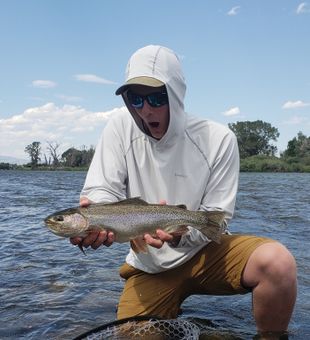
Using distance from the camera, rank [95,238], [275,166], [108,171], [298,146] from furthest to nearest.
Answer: [298,146] < [275,166] < [108,171] < [95,238]

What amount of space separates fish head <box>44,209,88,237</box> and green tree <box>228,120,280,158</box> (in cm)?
13059

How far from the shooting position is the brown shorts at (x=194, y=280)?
4164 millimetres

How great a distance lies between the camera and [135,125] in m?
4.59

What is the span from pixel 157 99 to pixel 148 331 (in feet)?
6.45

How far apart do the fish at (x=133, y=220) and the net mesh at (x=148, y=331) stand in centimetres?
65

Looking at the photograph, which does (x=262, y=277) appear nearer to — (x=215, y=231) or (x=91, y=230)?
(x=215, y=231)

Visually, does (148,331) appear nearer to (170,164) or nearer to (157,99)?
(170,164)

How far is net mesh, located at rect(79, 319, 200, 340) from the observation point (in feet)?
12.7

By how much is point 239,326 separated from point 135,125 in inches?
87.1

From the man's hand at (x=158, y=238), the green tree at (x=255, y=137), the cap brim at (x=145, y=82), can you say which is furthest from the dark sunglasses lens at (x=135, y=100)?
the green tree at (x=255, y=137)

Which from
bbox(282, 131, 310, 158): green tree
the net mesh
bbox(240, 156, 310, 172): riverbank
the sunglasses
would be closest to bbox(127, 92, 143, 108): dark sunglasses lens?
the sunglasses

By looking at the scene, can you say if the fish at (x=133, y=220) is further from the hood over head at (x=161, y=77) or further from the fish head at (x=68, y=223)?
the hood over head at (x=161, y=77)

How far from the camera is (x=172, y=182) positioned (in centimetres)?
437

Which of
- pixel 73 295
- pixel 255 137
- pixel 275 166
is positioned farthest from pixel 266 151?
pixel 73 295
